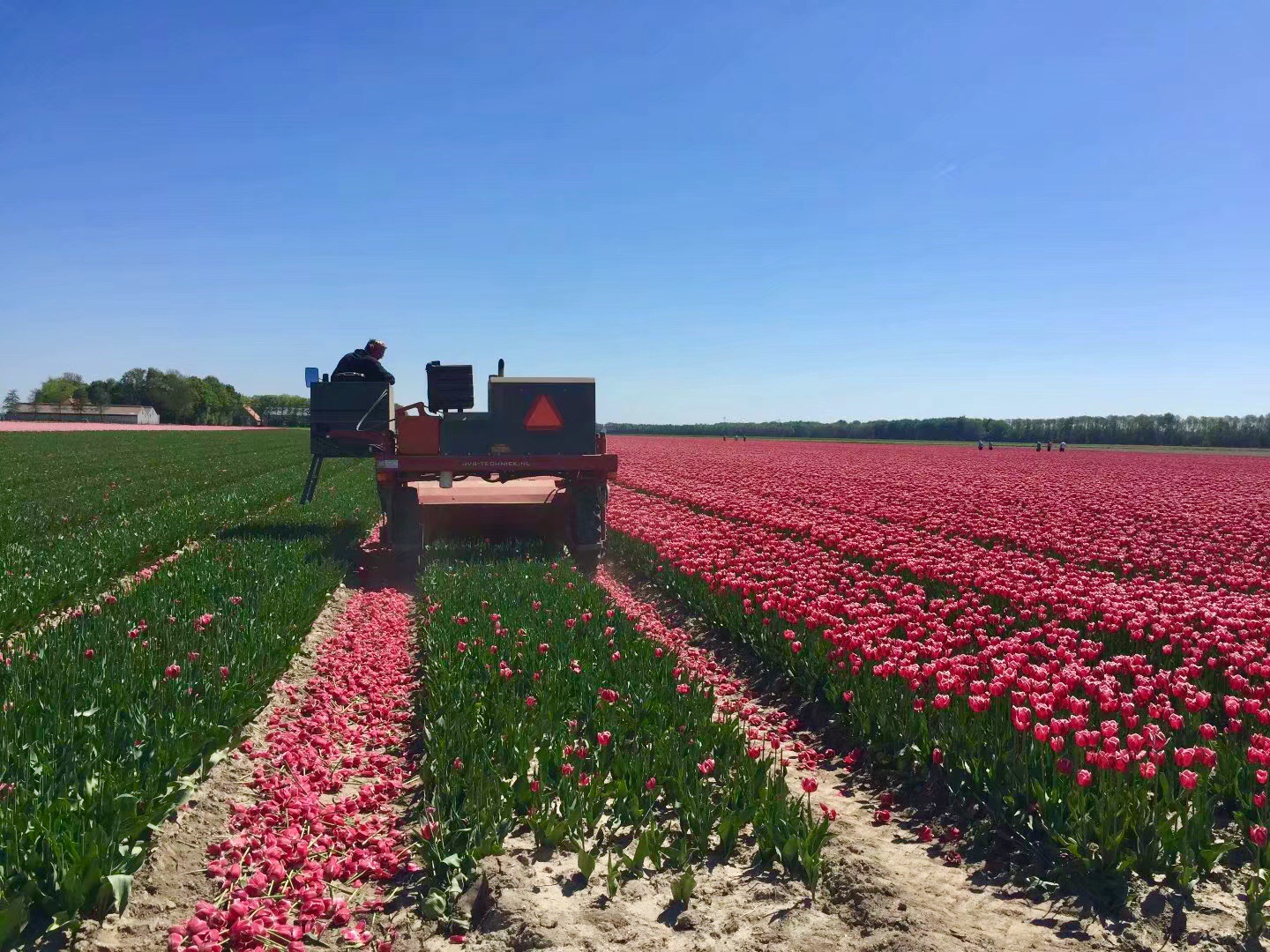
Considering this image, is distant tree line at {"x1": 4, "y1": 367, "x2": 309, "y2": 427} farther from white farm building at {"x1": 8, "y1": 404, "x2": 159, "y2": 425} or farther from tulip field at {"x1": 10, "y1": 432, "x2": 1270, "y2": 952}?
tulip field at {"x1": 10, "y1": 432, "x2": 1270, "y2": 952}

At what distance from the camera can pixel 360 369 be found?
46.5 feet

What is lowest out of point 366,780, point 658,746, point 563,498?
point 366,780

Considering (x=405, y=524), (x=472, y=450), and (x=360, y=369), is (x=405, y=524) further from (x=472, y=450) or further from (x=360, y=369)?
(x=360, y=369)

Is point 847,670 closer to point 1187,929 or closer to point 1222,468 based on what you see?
point 1187,929

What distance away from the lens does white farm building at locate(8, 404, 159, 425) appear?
12409 cm

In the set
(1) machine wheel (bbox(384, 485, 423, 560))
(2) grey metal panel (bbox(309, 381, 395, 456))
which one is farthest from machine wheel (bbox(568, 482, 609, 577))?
(2) grey metal panel (bbox(309, 381, 395, 456))

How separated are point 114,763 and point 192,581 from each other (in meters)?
5.48

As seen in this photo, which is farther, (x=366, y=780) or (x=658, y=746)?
(x=366, y=780)

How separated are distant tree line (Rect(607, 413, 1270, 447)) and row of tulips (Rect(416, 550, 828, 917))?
276ft

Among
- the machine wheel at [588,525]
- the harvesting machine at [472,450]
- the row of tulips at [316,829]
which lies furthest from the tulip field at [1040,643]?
the row of tulips at [316,829]

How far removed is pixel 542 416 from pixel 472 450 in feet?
3.92

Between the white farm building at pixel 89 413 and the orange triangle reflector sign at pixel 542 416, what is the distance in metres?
127

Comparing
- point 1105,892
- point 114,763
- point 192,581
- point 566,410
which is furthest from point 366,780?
point 566,410

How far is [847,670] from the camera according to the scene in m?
6.70
